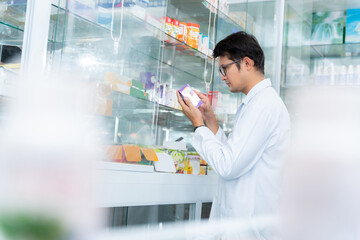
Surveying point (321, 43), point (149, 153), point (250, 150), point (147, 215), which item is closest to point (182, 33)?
point (149, 153)

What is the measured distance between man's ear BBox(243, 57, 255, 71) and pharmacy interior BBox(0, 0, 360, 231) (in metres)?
0.64

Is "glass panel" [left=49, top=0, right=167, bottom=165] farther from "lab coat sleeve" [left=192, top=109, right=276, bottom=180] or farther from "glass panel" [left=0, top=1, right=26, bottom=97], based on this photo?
"lab coat sleeve" [left=192, top=109, right=276, bottom=180]

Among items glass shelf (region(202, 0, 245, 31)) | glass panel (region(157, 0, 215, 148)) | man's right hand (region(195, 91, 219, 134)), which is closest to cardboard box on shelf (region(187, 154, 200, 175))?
glass panel (region(157, 0, 215, 148))

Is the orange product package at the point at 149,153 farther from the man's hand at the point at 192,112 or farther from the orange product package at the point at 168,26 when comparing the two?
the orange product package at the point at 168,26

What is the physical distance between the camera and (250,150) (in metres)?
1.79

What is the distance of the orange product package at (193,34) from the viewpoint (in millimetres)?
3029

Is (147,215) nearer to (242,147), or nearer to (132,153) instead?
(132,153)

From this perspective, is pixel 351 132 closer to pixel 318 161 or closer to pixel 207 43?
pixel 318 161

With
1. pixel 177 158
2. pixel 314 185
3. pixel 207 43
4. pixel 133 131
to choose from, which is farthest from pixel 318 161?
pixel 207 43

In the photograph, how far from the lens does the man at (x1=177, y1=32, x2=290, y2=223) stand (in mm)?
1800

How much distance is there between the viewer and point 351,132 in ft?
2.09

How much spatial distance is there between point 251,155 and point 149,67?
1027 mm

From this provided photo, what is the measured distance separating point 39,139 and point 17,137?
23 mm

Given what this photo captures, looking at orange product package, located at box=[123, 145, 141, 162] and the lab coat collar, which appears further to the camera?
orange product package, located at box=[123, 145, 141, 162]
